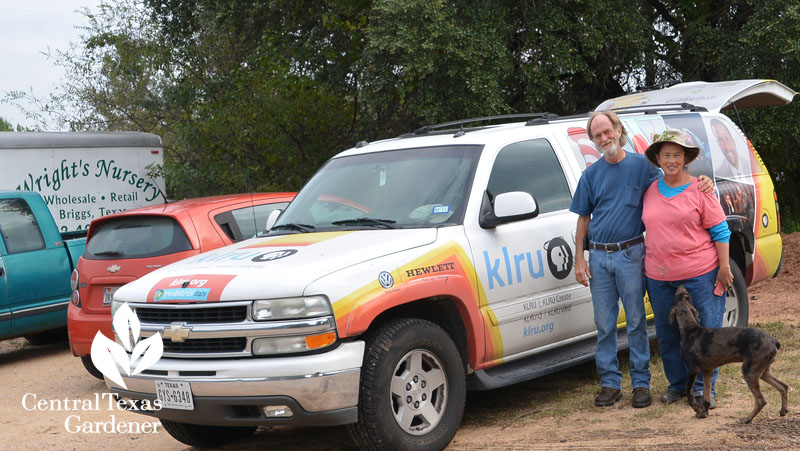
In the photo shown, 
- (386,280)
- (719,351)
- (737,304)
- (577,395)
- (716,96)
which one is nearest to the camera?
(386,280)

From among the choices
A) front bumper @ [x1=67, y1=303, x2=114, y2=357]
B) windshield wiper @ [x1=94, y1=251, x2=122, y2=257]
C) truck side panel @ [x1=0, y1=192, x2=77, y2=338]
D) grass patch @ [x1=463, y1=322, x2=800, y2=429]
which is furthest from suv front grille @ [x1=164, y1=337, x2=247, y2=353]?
truck side panel @ [x1=0, y1=192, x2=77, y2=338]

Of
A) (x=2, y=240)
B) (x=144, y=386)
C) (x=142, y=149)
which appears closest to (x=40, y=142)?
(x=142, y=149)

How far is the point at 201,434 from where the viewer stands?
5.78 metres

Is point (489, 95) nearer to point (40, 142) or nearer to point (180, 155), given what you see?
point (40, 142)

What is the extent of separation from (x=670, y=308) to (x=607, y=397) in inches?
29.6

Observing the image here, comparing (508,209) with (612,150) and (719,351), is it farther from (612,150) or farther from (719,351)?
(719,351)

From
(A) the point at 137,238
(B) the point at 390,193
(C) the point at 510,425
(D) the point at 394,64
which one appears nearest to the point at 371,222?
(B) the point at 390,193

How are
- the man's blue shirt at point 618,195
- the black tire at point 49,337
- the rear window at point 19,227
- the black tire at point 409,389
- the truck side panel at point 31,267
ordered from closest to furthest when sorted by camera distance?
the black tire at point 409,389 → the man's blue shirt at point 618,195 → the truck side panel at point 31,267 → the rear window at point 19,227 → the black tire at point 49,337

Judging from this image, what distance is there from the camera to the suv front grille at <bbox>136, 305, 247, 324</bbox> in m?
4.81

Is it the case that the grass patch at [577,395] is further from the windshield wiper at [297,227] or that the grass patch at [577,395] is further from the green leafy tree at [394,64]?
the green leafy tree at [394,64]

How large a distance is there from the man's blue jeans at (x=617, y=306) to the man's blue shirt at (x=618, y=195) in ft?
0.43

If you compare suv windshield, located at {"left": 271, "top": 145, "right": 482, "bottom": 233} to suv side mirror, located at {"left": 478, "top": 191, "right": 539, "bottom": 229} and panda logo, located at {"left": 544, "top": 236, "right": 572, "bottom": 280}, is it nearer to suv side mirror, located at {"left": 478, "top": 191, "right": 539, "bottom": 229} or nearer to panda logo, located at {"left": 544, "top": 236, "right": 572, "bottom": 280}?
suv side mirror, located at {"left": 478, "top": 191, "right": 539, "bottom": 229}

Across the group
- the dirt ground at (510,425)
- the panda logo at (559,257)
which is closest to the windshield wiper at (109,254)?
the dirt ground at (510,425)

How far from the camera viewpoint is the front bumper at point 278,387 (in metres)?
4.64
